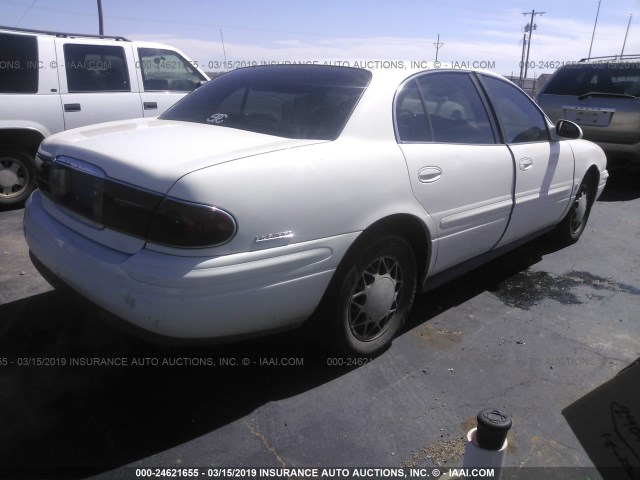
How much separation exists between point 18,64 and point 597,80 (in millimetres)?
7399

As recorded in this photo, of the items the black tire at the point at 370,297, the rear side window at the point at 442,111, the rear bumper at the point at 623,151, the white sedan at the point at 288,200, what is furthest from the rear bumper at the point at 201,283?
the rear bumper at the point at 623,151

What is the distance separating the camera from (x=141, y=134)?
2.61m

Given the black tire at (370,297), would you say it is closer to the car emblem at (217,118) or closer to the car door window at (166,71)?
the car emblem at (217,118)

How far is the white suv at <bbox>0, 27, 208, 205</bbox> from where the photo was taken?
5.41 m

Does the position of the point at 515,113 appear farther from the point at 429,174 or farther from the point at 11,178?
the point at 11,178

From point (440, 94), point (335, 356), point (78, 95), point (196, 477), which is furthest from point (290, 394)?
point (78, 95)

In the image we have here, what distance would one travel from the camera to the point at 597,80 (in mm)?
7336

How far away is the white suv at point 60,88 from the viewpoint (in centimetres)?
541

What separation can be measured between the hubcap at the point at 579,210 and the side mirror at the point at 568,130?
760 millimetres

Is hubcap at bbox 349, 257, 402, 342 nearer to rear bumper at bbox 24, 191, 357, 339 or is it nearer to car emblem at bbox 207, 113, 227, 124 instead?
rear bumper at bbox 24, 191, 357, 339

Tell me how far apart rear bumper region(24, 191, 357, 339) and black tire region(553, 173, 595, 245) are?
10.4 feet

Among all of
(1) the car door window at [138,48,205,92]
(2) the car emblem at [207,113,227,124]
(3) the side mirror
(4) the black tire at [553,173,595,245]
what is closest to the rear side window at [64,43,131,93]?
(1) the car door window at [138,48,205,92]

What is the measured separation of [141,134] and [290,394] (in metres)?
1.51

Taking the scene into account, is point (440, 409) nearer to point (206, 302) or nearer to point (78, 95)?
point (206, 302)
